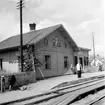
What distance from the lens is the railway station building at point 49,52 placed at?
1936cm

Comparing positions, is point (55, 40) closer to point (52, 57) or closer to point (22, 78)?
point (52, 57)

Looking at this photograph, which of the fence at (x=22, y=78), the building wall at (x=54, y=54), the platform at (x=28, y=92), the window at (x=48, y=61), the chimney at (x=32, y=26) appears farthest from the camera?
the chimney at (x=32, y=26)

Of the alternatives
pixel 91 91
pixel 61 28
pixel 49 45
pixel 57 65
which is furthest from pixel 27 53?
pixel 91 91

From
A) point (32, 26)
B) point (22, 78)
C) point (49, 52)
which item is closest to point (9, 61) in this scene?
point (49, 52)

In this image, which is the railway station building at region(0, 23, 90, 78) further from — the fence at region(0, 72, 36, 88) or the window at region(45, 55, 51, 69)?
the fence at region(0, 72, 36, 88)

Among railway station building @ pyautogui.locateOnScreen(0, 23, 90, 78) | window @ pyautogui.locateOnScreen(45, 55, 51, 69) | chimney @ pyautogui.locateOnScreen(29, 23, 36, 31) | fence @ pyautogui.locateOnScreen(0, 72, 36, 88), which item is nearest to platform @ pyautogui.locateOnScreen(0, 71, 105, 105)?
fence @ pyautogui.locateOnScreen(0, 72, 36, 88)

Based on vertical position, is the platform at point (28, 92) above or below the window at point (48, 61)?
below

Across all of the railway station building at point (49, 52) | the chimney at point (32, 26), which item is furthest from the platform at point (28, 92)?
the chimney at point (32, 26)

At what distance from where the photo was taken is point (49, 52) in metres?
20.5

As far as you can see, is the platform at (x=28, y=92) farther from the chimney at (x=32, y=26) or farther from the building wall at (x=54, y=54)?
the chimney at (x=32, y=26)

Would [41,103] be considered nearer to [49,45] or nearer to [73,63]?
[49,45]

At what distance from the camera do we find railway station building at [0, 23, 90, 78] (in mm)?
19359

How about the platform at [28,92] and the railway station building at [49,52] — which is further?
the railway station building at [49,52]

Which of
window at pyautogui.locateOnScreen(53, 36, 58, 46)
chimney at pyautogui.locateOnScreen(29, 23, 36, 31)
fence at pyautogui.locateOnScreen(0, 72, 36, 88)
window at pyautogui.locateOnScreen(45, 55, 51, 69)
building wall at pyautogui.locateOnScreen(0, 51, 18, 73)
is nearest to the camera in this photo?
fence at pyautogui.locateOnScreen(0, 72, 36, 88)
